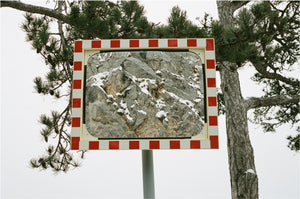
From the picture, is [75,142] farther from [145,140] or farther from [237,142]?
[237,142]

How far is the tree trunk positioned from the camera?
9.95ft

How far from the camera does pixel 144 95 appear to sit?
1.47 meters

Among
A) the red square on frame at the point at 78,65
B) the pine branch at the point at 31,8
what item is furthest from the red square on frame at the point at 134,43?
the pine branch at the point at 31,8

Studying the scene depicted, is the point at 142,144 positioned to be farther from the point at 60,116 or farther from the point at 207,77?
the point at 60,116

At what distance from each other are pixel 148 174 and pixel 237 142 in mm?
1854

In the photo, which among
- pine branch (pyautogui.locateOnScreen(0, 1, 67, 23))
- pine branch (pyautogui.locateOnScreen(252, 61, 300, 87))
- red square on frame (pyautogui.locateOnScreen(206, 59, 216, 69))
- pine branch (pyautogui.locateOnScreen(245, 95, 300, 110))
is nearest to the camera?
red square on frame (pyautogui.locateOnScreen(206, 59, 216, 69))

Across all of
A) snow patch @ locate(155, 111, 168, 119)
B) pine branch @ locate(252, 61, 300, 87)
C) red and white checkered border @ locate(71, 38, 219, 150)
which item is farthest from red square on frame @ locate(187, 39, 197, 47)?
pine branch @ locate(252, 61, 300, 87)

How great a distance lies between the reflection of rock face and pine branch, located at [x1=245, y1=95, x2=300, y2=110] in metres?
2.11

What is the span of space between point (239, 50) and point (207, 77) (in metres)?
0.70

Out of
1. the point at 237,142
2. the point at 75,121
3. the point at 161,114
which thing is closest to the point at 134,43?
the point at 161,114

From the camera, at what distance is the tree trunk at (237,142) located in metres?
3.03

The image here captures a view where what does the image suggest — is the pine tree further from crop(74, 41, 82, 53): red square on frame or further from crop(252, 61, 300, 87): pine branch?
crop(74, 41, 82, 53): red square on frame

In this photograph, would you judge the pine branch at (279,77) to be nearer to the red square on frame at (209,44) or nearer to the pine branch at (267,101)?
the pine branch at (267,101)

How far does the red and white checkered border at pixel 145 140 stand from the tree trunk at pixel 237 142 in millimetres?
1573
